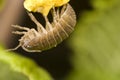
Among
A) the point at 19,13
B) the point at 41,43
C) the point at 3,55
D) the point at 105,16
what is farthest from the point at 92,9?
the point at 41,43

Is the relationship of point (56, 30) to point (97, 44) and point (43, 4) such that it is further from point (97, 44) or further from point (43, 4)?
point (97, 44)

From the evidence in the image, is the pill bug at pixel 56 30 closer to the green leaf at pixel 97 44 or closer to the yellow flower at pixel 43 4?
the yellow flower at pixel 43 4

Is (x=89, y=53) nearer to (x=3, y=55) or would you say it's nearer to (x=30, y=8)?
(x=3, y=55)

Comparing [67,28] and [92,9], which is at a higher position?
[67,28]

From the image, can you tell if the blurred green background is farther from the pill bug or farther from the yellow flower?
the yellow flower

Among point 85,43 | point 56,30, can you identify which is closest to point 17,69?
point 56,30

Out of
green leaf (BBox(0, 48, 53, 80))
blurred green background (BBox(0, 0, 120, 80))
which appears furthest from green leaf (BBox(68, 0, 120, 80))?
green leaf (BBox(0, 48, 53, 80))
